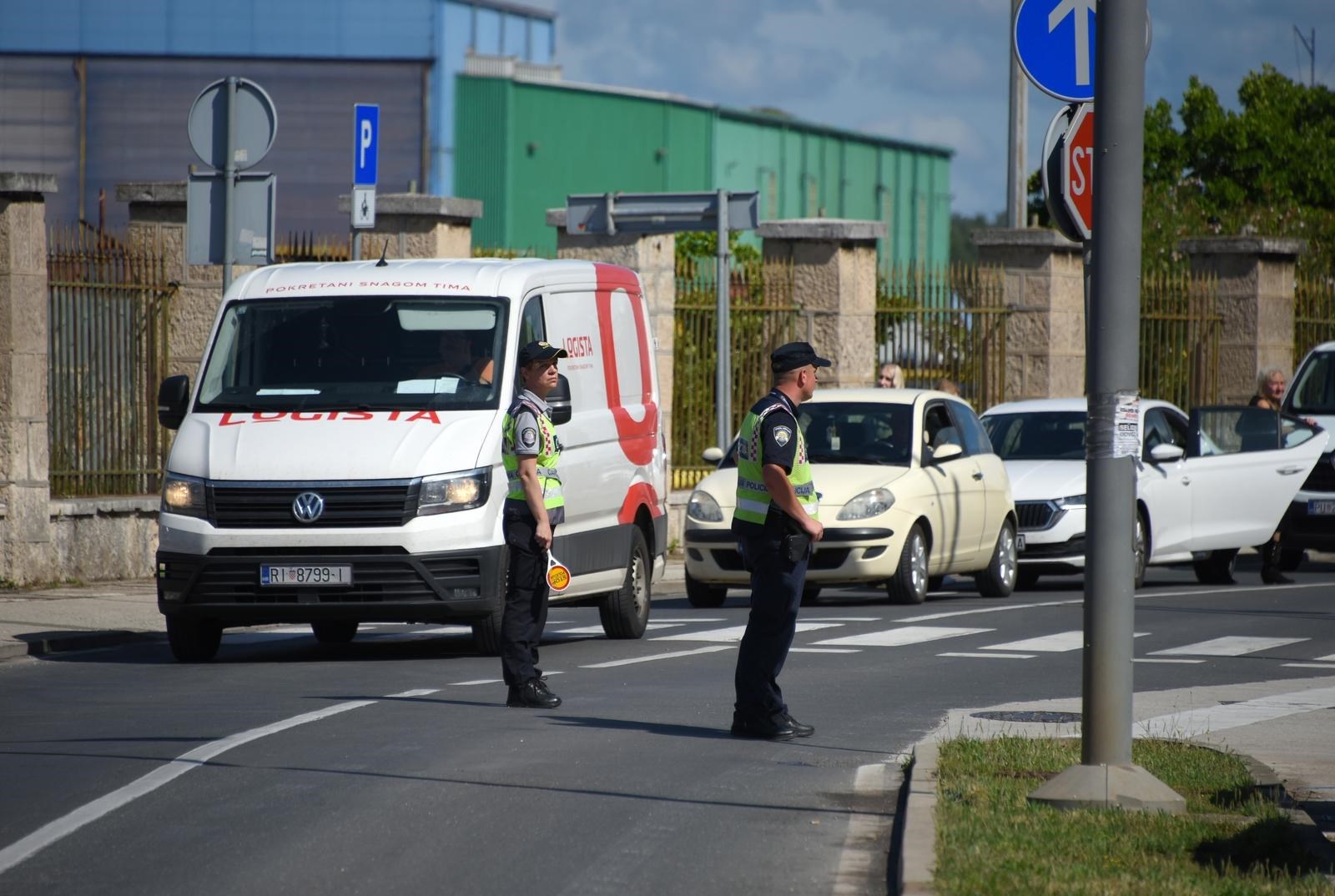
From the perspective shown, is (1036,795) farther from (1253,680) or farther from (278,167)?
(278,167)

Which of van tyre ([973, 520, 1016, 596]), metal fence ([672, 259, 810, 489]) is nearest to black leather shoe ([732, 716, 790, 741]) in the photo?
van tyre ([973, 520, 1016, 596])

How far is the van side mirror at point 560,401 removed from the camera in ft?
42.3

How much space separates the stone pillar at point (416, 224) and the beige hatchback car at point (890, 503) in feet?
14.9

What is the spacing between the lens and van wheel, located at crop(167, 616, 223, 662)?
12.7 metres

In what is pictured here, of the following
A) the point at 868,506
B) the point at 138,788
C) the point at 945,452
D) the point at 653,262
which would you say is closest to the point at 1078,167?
the point at 138,788

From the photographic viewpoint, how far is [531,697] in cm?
1042

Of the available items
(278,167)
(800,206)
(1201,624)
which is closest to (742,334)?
(1201,624)

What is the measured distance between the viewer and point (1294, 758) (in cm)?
894

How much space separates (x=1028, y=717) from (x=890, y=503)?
6.28m

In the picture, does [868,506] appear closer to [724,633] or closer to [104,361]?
[724,633]

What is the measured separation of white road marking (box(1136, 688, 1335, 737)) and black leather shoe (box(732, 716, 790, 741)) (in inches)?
59.1

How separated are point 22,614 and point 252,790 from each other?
24.4ft

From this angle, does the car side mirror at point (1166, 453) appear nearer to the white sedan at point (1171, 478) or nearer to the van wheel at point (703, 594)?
the white sedan at point (1171, 478)

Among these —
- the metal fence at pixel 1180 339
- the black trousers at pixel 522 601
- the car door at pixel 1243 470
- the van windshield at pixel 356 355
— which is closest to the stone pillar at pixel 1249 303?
the metal fence at pixel 1180 339
